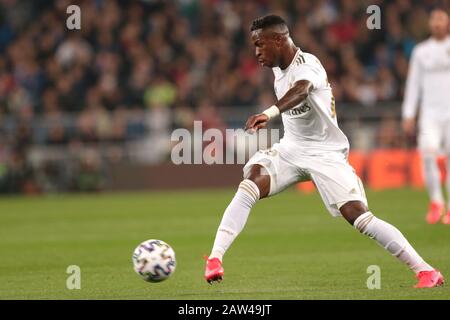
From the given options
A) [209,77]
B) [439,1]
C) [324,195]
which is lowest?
[324,195]

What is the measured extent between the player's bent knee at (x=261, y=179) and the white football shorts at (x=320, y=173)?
3cm

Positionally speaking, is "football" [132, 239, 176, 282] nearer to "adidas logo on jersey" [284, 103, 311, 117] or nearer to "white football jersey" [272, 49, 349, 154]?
"white football jersey" [272, 49, 349, 154]

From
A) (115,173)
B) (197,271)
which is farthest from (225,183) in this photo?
(197,271)

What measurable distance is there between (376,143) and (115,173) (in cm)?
552

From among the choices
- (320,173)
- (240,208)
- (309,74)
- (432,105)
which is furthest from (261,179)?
(432,105)

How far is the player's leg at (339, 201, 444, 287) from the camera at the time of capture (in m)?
7.50

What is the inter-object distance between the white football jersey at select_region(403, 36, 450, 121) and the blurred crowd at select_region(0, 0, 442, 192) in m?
9.29

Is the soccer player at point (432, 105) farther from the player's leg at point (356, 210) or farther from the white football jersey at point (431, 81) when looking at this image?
the player's leg at point (356, 210)

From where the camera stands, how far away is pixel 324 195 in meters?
7.88

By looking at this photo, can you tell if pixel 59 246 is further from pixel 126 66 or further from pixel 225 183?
pixel 126 66

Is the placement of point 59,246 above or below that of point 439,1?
below

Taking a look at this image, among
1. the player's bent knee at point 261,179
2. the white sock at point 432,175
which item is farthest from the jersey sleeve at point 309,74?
the white sock at point 432,175

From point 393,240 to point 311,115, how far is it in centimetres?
114

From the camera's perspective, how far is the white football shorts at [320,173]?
7.77m
